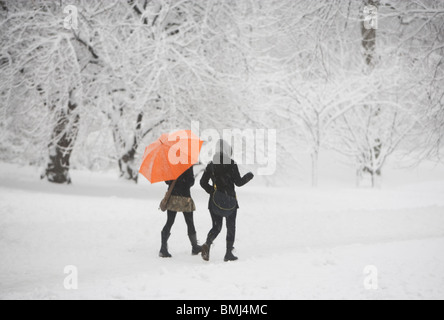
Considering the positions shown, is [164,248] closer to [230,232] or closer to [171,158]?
[230,232]

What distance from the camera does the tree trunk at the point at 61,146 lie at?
36.1ft

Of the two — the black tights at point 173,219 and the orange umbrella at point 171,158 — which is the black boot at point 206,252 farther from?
the orange umbrella at point 171,158

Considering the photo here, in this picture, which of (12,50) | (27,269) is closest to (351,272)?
(27,269)

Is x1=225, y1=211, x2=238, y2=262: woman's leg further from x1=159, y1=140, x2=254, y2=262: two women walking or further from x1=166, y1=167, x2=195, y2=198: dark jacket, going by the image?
x1=166, y1=167, x2=195, y2=198: dark jacket

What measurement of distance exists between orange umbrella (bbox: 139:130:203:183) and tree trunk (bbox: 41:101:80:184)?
237 inches

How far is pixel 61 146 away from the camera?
38.6ft

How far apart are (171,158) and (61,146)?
731 centimetres

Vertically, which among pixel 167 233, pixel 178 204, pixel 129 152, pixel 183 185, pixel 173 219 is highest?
pixel 129 152

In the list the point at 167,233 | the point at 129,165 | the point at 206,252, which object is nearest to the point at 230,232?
the point at 206,252

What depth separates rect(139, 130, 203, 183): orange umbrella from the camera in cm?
562

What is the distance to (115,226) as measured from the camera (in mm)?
7648

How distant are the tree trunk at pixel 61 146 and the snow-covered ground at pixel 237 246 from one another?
481mm

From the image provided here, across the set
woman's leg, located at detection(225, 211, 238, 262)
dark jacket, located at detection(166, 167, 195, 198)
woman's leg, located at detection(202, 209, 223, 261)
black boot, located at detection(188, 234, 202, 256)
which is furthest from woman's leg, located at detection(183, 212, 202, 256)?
woman's leg, located at detection(225, 211, 238, 262)
